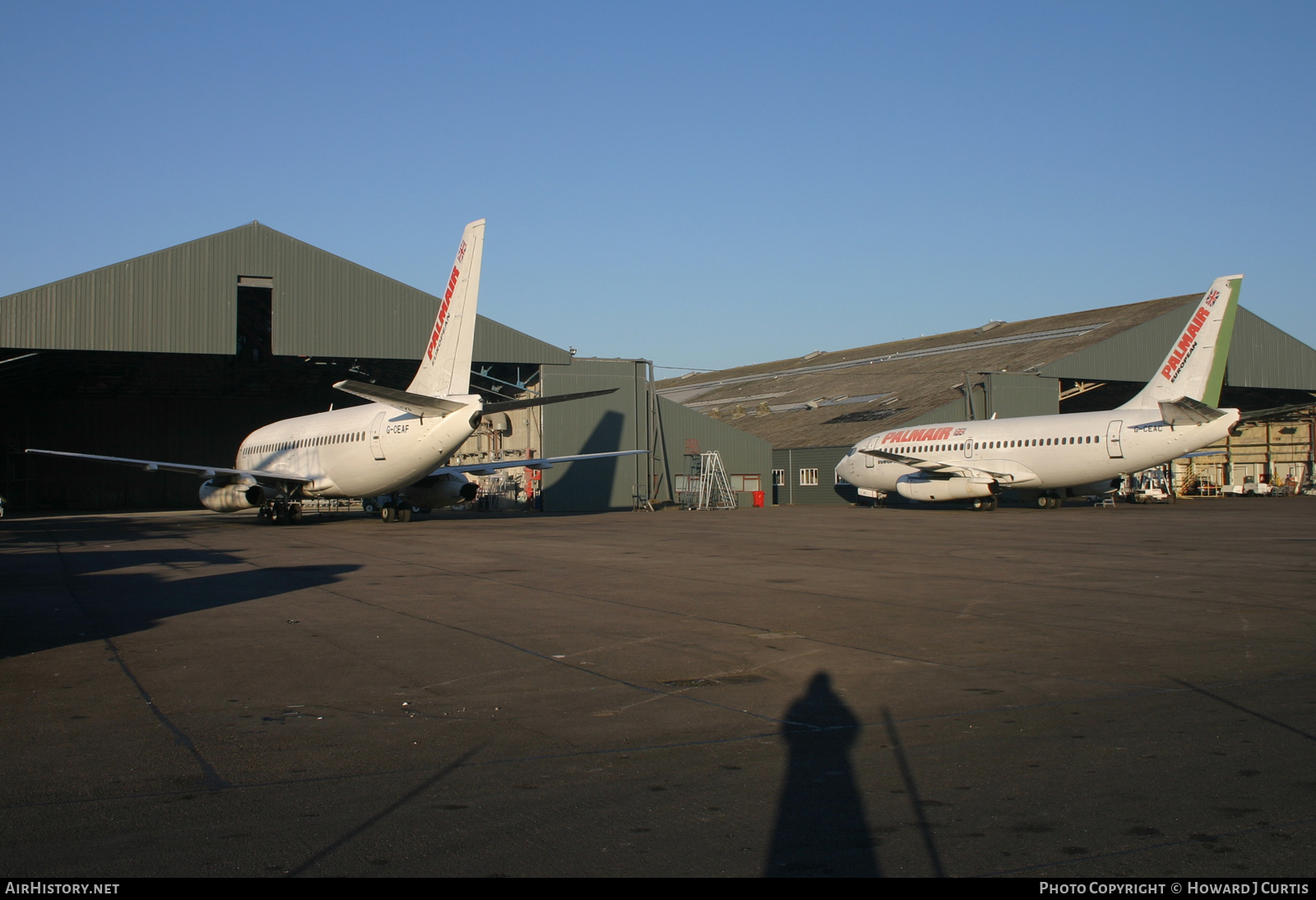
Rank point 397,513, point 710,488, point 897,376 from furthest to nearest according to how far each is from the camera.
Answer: point 897,376 → point 710,488 → point 397,513

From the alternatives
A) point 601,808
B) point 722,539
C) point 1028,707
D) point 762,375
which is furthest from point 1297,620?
point 762,375

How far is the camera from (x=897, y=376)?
6122 cm

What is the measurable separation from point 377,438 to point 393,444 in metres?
0.94

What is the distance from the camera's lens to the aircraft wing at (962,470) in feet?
126

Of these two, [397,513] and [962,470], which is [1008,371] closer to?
[962,470]

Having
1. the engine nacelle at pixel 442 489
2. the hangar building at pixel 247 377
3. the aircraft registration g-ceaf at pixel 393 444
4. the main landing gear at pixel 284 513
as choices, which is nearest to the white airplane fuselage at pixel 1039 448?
the hangar building at pixel 247 377

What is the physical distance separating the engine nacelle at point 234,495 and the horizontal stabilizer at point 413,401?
27.5 feet

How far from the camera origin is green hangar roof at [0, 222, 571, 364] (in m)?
33.9

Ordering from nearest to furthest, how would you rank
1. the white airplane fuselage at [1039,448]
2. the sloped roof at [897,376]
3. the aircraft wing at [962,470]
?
the white airplane fuselage at [1039,448] → the aircraft wing at [962,470] → the sloped roof at [897,376]

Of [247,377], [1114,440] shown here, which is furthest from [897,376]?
[247,377]

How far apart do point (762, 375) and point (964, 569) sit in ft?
219

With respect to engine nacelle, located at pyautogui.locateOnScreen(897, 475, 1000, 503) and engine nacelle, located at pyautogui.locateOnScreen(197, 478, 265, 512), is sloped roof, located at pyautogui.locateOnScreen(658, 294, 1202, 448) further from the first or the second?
engine nacelle, located at pyautogui.locateOnScreen(197, 478, 265, 512)

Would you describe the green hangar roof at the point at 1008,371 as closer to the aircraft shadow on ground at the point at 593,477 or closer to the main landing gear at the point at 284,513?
the aircraft shadow on ground at the point at 593,477
